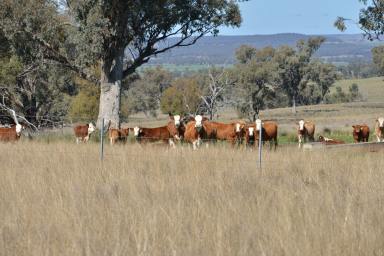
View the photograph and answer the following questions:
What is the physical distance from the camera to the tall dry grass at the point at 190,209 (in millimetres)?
6301

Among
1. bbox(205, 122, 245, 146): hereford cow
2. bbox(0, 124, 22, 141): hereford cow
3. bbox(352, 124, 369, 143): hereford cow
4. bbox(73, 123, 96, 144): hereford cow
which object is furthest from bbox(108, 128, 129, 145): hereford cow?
bbox(352, 124, 369, 143): hereford cow

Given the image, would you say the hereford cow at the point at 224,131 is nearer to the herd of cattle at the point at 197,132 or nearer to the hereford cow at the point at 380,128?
the herd of cattle at the point at 197,132

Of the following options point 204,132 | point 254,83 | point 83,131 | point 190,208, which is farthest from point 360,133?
point 254,83

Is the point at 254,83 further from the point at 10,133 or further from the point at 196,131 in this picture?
the point at 10,133

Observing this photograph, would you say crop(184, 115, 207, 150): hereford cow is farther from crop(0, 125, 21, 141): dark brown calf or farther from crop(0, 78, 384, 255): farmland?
crop(0, 78, 384, 255): farmland

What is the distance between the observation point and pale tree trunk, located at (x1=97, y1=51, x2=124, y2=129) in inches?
1266

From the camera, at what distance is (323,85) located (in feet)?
383

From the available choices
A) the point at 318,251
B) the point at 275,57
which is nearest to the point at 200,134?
the point at 318,251

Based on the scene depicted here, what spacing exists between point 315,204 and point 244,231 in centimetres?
162

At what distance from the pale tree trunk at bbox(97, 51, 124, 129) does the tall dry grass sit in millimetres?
18803

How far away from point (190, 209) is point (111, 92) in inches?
976

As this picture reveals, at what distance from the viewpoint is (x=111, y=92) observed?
1272 inches

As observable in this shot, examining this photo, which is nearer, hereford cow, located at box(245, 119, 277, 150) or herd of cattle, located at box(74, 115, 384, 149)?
hereford cow, located at box(245, 119, 277, 150)

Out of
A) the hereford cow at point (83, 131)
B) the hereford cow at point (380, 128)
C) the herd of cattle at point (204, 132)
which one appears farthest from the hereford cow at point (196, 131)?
the hereford cow at point (380, 128)
